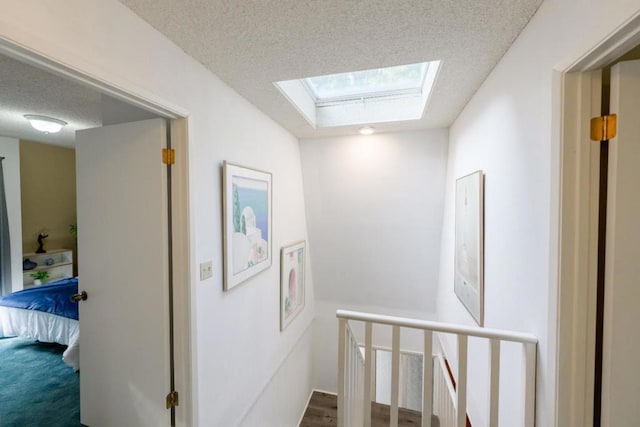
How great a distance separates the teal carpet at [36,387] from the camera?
1.93 m

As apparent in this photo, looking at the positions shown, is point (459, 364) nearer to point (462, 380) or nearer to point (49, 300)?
point (462, 380)

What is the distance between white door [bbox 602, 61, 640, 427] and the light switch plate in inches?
67.3

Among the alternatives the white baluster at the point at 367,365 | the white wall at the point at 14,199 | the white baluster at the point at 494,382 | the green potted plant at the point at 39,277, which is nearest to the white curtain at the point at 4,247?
the white wall at the point at 14,199

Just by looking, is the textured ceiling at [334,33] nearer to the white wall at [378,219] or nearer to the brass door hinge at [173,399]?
the white wall at [378,219]

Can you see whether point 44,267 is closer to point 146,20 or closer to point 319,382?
point 319,382

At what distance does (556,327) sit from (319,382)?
131 inches

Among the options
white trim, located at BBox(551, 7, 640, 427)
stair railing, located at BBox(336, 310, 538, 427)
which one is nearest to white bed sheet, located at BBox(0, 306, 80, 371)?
stair railing, located at BBox(336, 310, 538, 427)

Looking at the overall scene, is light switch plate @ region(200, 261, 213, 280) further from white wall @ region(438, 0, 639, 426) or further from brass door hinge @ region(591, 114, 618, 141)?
brass door hinge @ region(591, 114, 618, 141)

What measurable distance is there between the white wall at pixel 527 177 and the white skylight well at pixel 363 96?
65 cm

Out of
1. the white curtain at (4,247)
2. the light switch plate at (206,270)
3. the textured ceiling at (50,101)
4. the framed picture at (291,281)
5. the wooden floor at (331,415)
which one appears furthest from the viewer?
the white curtain at (4,247)

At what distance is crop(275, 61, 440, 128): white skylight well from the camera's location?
6.98ft

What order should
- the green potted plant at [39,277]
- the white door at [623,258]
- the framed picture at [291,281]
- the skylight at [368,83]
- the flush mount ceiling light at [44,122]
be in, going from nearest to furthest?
the white door at [623,258] < the skylight at [368,83] < the flush mount ceiling light at [44,122] < the framed picture at [291,281] < the green potted plant at [39,277]

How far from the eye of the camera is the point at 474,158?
69.8 inches

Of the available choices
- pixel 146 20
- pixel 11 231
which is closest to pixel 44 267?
pixel 11 231
